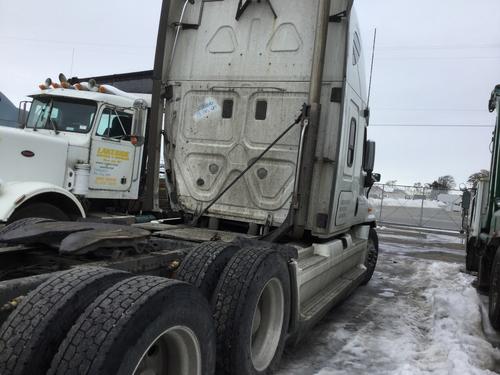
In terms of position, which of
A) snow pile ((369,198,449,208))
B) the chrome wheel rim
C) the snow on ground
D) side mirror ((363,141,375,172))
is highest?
side mirror ((363,141,375,172))

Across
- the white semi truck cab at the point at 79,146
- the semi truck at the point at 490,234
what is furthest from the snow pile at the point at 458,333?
the white semi truck cab at the point at 79,146

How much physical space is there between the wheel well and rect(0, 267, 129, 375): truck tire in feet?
12.8

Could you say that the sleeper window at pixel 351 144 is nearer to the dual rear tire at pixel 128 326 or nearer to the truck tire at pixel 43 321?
the dual rear tire at pixel 128 326

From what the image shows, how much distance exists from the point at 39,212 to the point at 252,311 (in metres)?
3.73

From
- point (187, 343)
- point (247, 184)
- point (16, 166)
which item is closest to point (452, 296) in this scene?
point (247, 184)

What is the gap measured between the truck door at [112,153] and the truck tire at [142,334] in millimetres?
5463

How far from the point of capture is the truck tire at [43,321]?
6.05 ft

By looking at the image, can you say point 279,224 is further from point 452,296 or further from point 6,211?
point 452,296

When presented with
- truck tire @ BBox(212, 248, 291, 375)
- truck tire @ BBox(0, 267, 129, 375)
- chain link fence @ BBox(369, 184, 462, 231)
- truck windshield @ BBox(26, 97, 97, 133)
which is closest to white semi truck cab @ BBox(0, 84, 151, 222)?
truck windshield @ BBox(26, 97, 97, 133)

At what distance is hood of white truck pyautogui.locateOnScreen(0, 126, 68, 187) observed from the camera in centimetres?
625

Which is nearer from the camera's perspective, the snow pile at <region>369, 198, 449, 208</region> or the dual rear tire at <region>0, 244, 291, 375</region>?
the dual rear tire at <region>0, 244, 291, 375</region>

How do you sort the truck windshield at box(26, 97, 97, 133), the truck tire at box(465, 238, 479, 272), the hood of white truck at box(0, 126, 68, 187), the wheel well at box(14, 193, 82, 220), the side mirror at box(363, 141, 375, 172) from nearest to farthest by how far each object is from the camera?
the wheel well at box(14, 193, 82, 220), the hood of white truck at box(0, 126, 68, 187), the side mirror at box(363, 141, 375, 172), the truck windshield at box(26, 97, 97, 133), the truck tire at box(465, 238, 479, 272)

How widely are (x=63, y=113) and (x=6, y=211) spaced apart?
2.69 m

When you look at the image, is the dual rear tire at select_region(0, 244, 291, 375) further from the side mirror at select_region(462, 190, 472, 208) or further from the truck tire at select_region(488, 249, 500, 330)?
the side mirror at select_region(462, 190, 472, 208)
